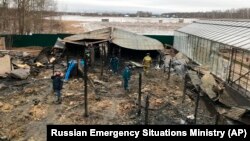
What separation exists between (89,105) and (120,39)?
1187 centimetres

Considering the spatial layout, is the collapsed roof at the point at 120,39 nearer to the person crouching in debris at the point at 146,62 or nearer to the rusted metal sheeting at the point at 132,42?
the rusted metal sheeting at the point at 132,42

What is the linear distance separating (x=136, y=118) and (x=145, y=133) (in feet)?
15.0

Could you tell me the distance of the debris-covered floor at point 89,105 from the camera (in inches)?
504

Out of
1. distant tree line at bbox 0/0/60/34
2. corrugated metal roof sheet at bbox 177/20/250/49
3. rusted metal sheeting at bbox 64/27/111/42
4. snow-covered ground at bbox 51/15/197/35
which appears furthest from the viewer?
snow-covered ground at bbox 51/15/197/35

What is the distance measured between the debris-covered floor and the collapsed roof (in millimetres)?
5335

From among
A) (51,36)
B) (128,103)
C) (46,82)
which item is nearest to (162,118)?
(128,103)

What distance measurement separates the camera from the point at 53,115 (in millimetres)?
13523

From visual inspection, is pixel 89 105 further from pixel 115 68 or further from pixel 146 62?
pixel 115 68

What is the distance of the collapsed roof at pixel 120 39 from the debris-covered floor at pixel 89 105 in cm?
534

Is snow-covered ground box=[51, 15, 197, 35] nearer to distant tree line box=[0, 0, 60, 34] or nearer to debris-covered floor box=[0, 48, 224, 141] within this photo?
distant tree line box=[0, 0, 60, 34]

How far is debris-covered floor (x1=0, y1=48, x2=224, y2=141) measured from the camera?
1280 cm
